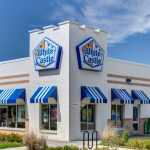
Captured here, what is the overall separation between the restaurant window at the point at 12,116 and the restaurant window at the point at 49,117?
2.75 metres

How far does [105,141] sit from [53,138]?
4.15m

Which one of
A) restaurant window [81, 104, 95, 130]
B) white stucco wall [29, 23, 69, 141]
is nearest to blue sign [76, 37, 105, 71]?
white stucco wall [29, 23, 69, 141]

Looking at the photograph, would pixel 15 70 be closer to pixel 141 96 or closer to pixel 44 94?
pixel 44 94

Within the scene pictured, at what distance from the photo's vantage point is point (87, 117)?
19.1 meters

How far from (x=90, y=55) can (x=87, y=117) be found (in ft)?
15.5

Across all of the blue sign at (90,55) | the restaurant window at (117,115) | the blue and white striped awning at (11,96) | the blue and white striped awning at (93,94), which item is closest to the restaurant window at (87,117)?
the blue and white striped awning at (93,94)

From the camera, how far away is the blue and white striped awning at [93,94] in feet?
60.0

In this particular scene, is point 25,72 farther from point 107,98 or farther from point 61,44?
point 107,98

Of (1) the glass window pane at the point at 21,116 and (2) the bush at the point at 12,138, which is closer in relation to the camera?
(2) the bush at the point at 12,138

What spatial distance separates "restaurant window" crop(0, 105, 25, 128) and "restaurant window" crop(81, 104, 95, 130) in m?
5.67

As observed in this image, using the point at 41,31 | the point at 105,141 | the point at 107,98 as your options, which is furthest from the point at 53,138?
the point at 41,31

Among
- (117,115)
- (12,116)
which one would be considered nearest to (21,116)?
(12,116)

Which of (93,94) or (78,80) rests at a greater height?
(78,80)

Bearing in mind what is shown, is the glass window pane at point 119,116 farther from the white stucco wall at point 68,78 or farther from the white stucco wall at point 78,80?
the white stucco wall at point 78,80
